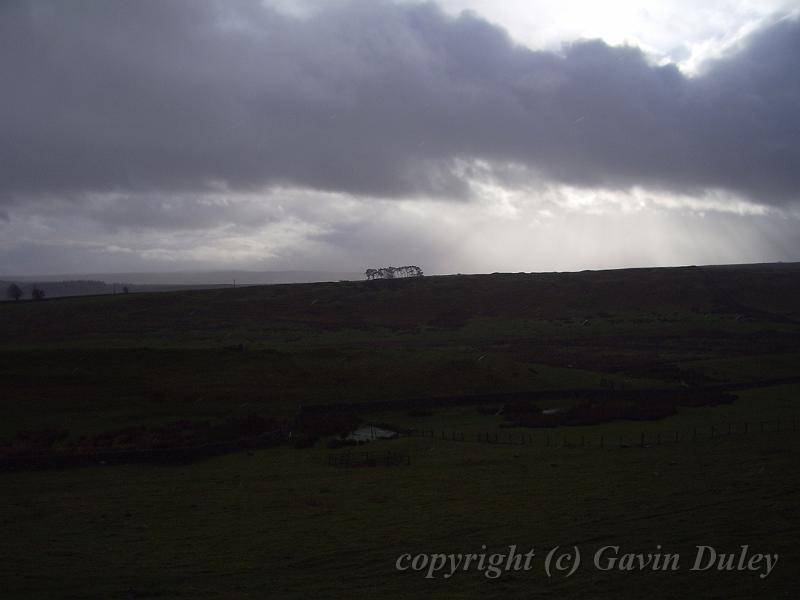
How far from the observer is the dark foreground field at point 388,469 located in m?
15.1

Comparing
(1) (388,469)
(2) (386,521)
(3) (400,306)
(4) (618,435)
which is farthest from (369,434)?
(3) (400,306)

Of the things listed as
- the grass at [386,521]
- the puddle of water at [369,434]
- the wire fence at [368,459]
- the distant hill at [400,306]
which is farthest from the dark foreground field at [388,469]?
Result: the distant hill at [400,306]

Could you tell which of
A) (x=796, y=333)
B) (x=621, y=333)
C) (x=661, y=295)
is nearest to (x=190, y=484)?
(x=621, y=333)

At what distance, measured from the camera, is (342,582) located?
14.6 m

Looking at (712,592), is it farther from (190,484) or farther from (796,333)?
(796,333)

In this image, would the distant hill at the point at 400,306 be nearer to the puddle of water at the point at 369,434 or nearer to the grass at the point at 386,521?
the puddle of water at the point at 369,434

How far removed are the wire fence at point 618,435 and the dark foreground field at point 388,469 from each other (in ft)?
0.77

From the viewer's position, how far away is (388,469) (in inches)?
1070

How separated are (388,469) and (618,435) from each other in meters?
14.2

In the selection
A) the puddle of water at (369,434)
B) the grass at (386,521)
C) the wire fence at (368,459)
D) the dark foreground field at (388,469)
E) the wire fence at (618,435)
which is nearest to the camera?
the grass at (386,521)

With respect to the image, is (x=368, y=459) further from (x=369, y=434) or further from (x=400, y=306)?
(x=400, y=306)

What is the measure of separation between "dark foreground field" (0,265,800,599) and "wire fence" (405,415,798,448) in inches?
9.2

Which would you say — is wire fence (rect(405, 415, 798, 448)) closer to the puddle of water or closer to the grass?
the puddle of water

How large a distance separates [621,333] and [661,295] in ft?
109
